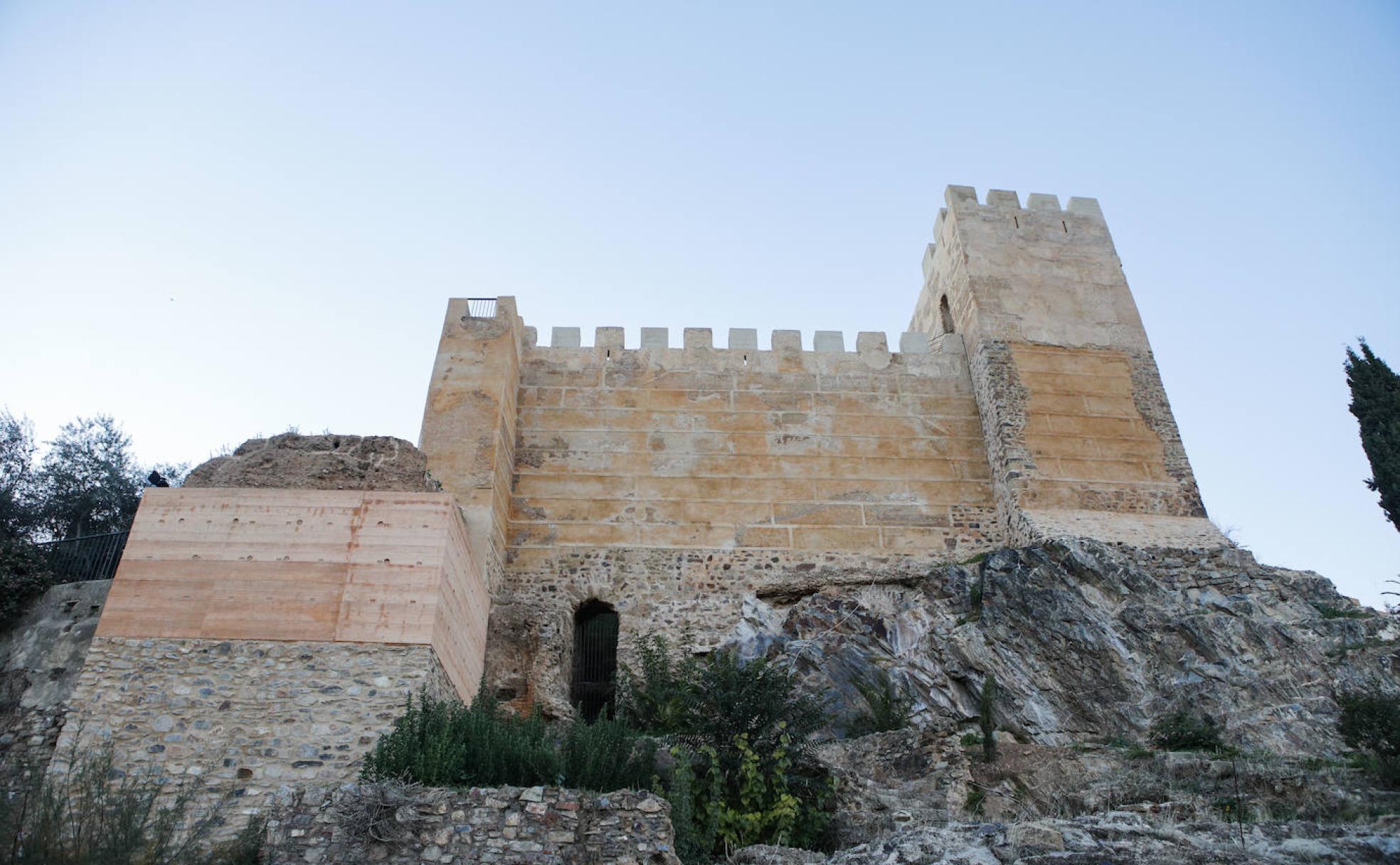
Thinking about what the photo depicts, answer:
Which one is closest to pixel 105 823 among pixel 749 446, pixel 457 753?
pixel 457 753

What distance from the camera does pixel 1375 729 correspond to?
35.3 ft

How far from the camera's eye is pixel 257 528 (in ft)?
34.4

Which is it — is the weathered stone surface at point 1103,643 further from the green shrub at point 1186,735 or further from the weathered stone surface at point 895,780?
the weathered stone surface at point 895,780

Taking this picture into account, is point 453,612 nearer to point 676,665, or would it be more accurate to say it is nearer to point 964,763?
point 676,665

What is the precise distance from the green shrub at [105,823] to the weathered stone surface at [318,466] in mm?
2977

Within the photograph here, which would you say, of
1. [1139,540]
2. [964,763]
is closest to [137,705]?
[964,763]

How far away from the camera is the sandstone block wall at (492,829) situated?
7.96 metres

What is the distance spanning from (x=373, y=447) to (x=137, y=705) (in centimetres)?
336

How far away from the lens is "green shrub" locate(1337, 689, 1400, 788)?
998 cm

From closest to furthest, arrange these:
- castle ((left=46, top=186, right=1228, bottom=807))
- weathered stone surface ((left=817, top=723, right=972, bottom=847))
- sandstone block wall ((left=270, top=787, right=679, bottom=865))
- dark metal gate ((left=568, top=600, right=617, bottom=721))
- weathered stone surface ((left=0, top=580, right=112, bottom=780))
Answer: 1. sandstone block wall ((left=270, top=787, right=679, bottom=865))
2. weathered stone surface ((left=817, top=723, right=972, bottom=847))
3. weathered stone surface ((left=0, top=580, right=112, bottom=780))
4. castle ((left=46, top=186, right=1228, bottom=807))
5. dark metal gate ((left=568, top=600, right=617, bottom=721))

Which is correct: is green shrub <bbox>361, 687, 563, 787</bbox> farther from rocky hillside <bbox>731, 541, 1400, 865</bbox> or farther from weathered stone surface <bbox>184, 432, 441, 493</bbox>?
weathered stone surface <bbox>184, 432, 441, 493</bbox>

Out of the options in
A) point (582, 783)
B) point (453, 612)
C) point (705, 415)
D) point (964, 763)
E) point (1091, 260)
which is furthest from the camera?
point (1091, 260)

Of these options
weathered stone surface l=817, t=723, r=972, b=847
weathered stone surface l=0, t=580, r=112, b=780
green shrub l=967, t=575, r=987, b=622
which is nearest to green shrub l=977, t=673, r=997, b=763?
weathered stone surface l=817, t=723, r=972, b=847

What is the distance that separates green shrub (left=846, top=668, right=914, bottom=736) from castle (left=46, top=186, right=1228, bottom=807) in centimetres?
269
